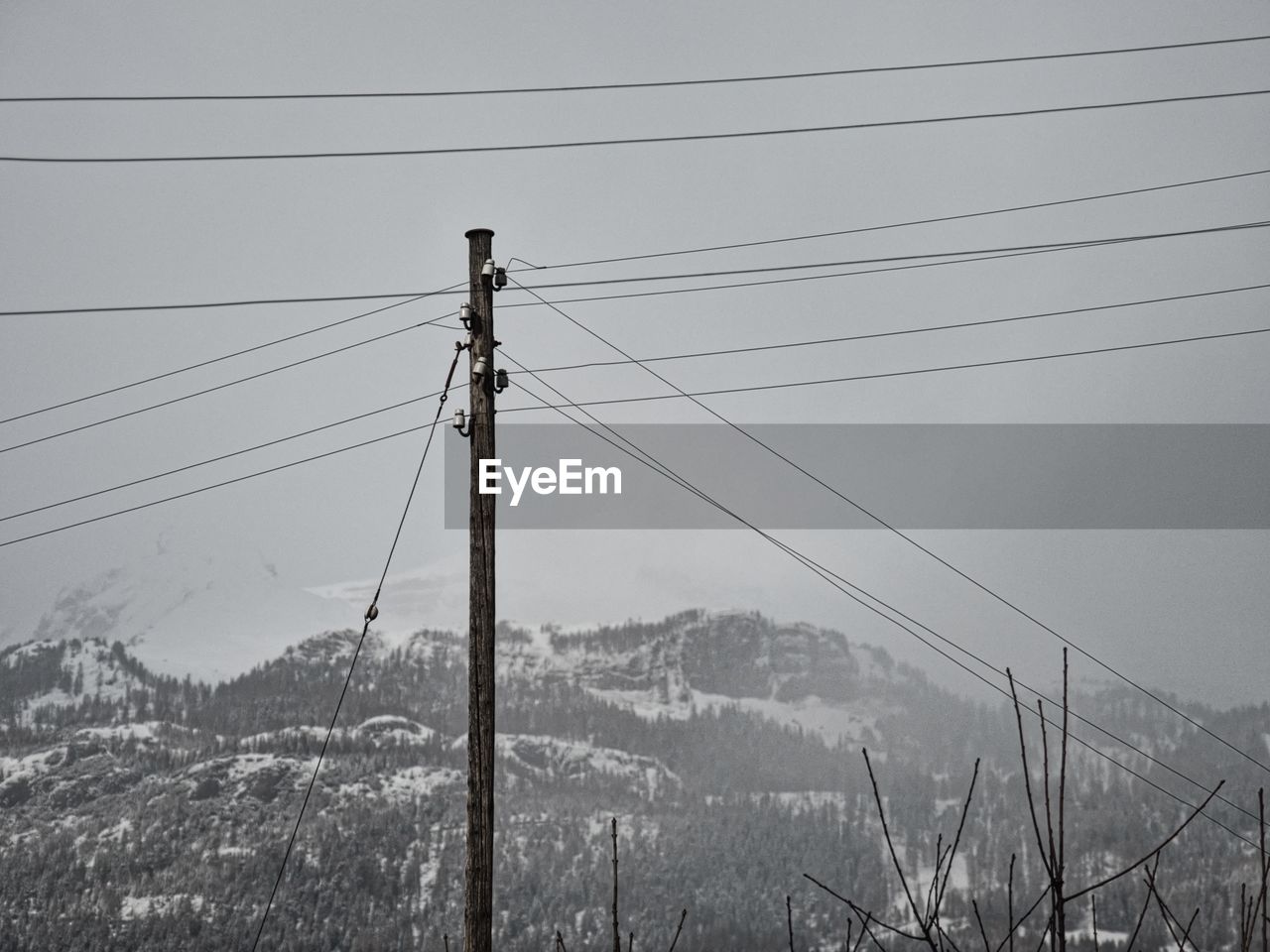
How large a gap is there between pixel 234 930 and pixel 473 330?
705 feet

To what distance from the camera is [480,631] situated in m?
8.66

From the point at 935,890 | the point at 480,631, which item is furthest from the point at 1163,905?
the point at 480,631

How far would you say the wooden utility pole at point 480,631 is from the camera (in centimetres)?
830

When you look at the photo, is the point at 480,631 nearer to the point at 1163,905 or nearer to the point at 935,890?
the point at 935,890

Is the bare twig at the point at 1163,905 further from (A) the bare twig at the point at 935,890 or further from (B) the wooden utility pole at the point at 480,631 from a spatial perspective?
(B) the wooden utility pole at the point at 480,631

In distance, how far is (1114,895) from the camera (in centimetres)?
18875

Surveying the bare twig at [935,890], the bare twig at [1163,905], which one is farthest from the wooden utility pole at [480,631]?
the bare twig at [1163,905]

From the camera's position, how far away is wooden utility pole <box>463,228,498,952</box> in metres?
8.30

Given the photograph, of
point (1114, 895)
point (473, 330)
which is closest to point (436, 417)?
point (473, 330)

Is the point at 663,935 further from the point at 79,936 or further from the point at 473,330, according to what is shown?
the point at 473,330

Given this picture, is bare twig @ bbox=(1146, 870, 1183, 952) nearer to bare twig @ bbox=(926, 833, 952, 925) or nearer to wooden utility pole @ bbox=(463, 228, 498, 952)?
bare twig @ bbox=(926, 833, 952, 925)

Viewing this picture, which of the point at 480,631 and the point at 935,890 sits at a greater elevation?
the point at 480,631

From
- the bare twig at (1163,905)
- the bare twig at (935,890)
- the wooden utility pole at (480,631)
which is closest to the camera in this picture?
the bare twig at (1163,905)

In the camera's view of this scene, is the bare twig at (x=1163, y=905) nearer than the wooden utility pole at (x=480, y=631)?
Yes
